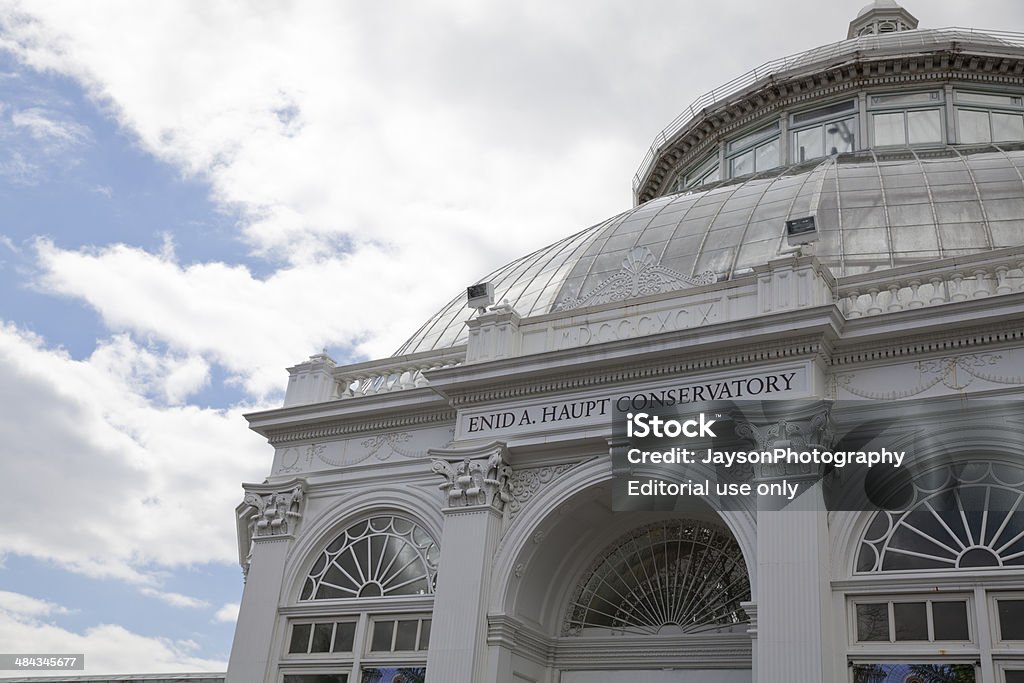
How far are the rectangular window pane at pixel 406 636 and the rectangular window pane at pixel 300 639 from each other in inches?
73.0

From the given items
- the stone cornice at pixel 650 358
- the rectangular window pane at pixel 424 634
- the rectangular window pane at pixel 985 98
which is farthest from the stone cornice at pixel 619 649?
the rectangular window pane at pixel 985 98

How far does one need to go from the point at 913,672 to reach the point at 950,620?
2.83 ft

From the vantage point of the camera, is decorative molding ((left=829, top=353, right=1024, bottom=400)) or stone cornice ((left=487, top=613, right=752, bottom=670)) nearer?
decorative molding ((left=829, top=353, right=1024, bottom=400))

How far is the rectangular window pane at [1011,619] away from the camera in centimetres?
1347

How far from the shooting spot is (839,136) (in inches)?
1057

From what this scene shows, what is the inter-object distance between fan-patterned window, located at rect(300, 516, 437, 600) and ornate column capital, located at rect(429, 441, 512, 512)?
49.8 inches

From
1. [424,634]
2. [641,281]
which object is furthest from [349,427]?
[641,281]

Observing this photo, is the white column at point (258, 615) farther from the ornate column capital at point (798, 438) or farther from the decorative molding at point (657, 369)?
the ornate column capital at point (798, 438)

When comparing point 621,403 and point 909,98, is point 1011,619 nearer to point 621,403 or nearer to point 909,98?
point 621,403

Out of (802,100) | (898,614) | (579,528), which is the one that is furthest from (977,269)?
(802,100)

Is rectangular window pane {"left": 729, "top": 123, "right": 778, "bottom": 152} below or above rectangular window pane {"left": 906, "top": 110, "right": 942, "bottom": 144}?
above

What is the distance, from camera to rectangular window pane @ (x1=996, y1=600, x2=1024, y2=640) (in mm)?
13469

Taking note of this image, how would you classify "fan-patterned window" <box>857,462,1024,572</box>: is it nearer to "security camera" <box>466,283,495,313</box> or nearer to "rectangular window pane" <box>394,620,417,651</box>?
"rectangular window pane" <box>394,620,417,651</box>

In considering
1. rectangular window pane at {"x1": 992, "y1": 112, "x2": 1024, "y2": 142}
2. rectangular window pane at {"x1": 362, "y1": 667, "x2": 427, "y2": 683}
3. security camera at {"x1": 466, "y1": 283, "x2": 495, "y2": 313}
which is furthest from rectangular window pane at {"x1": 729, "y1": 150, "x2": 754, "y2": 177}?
rectangular window pane at {"x1": 362, "y1": 667, "x2": 427, "y2": 683}
